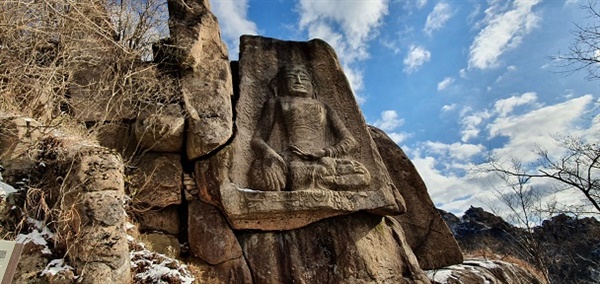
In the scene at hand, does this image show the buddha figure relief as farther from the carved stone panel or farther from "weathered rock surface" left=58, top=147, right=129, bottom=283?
"weathered rock surface" left=58, top=147, right=129, bottom=283

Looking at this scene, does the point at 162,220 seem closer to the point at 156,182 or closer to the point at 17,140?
the point at 156,182

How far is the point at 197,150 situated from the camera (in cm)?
545

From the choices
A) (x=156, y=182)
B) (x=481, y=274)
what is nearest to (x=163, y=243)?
(x=156, y=182)

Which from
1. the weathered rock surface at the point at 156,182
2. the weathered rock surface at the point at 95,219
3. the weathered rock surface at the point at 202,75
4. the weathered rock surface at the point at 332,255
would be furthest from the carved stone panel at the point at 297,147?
the weathered rock surface at the point at 95,219

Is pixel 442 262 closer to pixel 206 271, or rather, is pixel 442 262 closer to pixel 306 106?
pixel 306 106

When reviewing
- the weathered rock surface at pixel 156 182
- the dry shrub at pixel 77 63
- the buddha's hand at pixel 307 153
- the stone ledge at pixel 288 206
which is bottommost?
the stone ledge at pixel 288 206

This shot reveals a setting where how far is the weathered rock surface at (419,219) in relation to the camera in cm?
694

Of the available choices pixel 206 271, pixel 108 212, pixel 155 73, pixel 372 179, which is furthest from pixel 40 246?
pixel 372 179

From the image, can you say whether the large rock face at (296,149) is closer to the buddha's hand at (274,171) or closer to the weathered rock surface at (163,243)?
the buddha's hand at (274,171)

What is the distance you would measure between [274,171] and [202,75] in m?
2.12

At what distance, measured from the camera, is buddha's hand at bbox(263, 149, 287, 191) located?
534cm

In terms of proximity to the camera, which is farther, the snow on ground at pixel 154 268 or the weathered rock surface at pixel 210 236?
the weathered rock surface at pixel 210 236

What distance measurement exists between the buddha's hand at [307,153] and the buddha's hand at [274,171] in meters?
0.34

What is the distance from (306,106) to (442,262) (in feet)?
12.2
